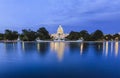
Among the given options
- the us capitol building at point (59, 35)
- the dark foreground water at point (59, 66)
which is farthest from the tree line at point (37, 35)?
the dark foreground water at point (59, 66)

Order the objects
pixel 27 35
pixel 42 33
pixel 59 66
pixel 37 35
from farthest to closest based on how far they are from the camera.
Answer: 1. pixel 42 33
2. pixel 37 35
3. pixel 27 35
4. pixel 59 66

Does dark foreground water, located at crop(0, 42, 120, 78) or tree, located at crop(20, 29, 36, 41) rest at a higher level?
tree, located at crop(20, 29, 36, 41)

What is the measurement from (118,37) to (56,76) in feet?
422

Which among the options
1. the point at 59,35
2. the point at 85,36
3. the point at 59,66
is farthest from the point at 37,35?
the point at 59,66

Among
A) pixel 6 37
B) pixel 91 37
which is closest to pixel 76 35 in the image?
pixel 91 37

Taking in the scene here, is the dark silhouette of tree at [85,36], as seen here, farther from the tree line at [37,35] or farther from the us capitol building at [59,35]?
the us capitol building at [59,35]

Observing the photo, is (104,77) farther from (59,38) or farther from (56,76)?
(59,38)

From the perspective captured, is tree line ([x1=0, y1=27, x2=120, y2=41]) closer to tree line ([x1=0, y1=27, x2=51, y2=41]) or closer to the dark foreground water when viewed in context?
tree line ([x1=0, y1=27, x2=51, y2=41])

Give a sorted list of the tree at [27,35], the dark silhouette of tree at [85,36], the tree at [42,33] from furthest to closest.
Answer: the dark silhouette of tree at [85,36] → the tree at [42,33] → the tree at [27,35]

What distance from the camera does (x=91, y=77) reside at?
33.7 ft

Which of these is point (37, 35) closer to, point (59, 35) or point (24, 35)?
point (24, 35)

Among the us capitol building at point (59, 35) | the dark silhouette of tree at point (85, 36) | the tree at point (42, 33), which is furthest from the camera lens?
the us capitol building at point (59, 35)

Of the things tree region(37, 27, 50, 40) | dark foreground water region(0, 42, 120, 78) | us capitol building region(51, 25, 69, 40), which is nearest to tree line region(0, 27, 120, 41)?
tree region(37, 27, 50, 40)

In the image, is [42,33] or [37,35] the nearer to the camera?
[37,35]
